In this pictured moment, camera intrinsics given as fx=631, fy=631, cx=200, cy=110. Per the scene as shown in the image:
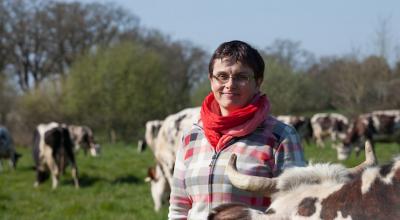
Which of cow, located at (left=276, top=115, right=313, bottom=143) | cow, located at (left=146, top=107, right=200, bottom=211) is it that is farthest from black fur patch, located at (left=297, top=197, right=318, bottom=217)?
cow, located at (left=276, top=115, right=313, bottom=143)

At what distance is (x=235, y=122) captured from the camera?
3090 mm

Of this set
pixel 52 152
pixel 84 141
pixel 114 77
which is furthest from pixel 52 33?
pixel 52 152

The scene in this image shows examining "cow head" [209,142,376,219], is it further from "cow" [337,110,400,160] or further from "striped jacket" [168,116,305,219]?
"cow" [337,110,400,160]

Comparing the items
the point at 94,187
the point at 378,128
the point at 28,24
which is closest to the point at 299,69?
the point at 28,24

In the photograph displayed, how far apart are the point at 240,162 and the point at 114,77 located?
3798 centimetres

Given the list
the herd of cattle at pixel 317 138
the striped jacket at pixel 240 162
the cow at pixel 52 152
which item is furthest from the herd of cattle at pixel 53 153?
the striped jacket at pixel 240 162

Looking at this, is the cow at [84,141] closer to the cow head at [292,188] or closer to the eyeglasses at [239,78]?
the eyeglasses at [239,78]

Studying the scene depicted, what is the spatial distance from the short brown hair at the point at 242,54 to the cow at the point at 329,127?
2875cm

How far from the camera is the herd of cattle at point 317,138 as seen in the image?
218 cm

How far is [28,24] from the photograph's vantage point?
4356 cm

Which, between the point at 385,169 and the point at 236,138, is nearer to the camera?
the point at 385,169

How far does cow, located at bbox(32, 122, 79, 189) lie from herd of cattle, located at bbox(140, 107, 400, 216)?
233 centimetres

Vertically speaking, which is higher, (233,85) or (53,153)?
(233,85)

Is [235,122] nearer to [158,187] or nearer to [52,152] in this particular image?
[158,187]
